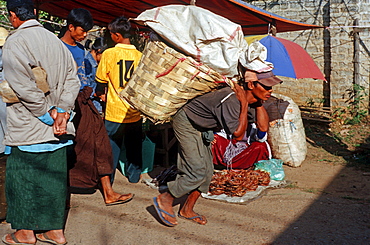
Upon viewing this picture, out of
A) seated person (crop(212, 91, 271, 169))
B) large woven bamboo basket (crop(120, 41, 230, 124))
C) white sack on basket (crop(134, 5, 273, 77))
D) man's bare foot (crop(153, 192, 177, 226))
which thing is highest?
white sack on basket (crop(134, 5, 273, 77))

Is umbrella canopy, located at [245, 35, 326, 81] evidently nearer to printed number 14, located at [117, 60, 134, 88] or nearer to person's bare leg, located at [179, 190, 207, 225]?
printed number 14, located at [117, 60, 134, 88]

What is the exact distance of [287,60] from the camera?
5770 mm

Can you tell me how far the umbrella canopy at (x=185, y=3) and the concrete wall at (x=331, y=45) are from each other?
115 inches

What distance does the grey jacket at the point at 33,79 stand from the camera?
316cm

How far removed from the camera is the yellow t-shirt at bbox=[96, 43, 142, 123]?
16.0 ft

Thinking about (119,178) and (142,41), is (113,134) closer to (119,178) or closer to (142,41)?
(119,178)

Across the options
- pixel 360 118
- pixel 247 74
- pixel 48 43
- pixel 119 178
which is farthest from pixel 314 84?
pixel 48 43

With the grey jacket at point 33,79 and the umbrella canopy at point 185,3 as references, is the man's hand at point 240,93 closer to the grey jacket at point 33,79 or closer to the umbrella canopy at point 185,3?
the grey jacket at point 33,79

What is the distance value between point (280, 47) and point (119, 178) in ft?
9.41

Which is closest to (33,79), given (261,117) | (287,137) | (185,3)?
(261,117)

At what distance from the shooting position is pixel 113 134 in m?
5.10

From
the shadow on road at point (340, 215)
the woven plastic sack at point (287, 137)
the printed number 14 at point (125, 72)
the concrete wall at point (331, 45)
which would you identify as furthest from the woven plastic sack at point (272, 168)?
the concrete wall at point (331, 45)

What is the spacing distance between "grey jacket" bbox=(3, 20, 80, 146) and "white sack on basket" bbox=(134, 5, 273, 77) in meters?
0.79

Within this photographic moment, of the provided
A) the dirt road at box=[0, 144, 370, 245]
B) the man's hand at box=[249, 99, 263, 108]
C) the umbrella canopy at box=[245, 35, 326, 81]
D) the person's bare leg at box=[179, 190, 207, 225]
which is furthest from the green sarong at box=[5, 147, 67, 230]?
the umbrella canopy at box=[245, 35, 326, 81]
